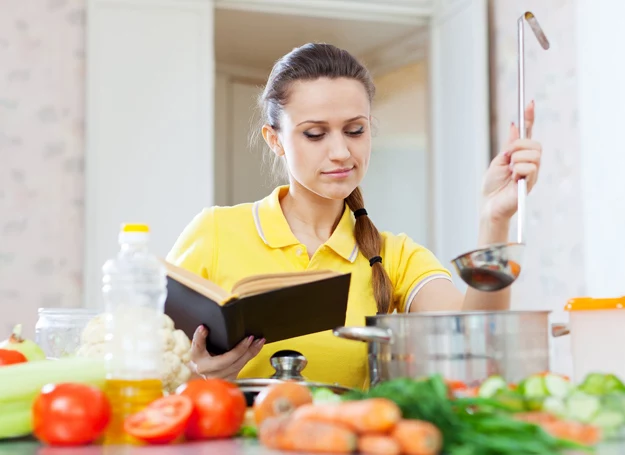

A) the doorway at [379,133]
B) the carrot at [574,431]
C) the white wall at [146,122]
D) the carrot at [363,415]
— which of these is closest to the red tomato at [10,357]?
the carrot at [363,415]

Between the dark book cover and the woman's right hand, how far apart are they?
0.01 metres

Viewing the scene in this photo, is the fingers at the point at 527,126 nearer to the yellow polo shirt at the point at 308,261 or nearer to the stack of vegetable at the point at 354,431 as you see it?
the yellow polo shirt at the point at 308,261

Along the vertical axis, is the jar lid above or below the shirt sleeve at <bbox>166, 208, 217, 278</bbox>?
below

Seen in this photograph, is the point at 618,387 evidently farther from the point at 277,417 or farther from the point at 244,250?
the point at 244,250

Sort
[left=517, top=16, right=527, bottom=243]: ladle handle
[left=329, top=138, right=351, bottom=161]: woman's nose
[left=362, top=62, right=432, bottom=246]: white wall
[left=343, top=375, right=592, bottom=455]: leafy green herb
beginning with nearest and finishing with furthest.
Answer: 1. [left=343, top=375, right=592, bottom=455]: leafy green herb
2. [left=517, top=16, right=527, bottom=243]: ladle handle
3. [left=329, top=138, right=351, bottom=161]: woman's nose
4. [left=362, top=62, right=432, bottom=246]: white wall

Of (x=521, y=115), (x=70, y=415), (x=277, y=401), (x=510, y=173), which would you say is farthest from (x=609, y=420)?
(x=510, y=173)

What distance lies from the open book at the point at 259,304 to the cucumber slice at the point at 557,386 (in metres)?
0.41

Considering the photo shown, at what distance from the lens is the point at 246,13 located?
13.7 feet

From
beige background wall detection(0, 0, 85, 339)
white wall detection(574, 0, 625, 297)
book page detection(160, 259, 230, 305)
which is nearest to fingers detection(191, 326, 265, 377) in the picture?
book page detection(160, 259, 230, 305)

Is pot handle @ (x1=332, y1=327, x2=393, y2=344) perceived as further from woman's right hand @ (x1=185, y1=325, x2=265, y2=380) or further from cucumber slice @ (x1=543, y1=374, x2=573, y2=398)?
woman's right hand @ (x1=185, y1=325, x2=265, y2=380)

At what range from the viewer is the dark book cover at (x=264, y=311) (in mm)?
1245

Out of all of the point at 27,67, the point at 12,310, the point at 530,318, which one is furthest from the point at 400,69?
the point at 530,318

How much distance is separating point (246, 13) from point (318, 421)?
3632 millimetres

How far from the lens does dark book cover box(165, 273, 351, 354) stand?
1245mm
